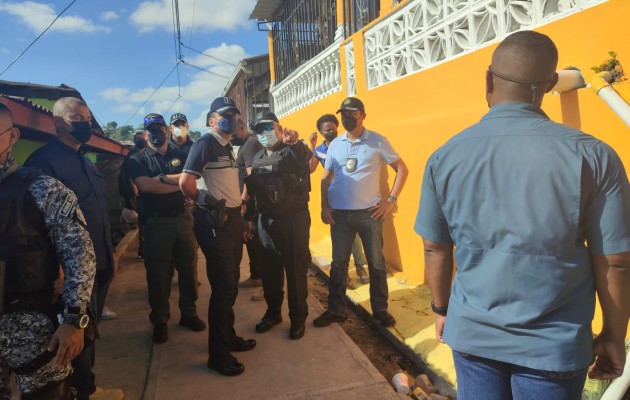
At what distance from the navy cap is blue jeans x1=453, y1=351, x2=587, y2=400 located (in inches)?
90.2

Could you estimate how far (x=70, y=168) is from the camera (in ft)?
8.36

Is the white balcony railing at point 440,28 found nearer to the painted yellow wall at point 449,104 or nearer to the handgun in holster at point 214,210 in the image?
the painted yellow wall at point 449,104

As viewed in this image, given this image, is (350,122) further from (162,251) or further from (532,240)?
(532,240)

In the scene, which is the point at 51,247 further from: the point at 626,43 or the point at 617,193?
the point at 626,43

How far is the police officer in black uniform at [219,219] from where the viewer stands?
2881 mm

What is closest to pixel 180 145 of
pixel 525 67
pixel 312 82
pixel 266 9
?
pixel 312 82

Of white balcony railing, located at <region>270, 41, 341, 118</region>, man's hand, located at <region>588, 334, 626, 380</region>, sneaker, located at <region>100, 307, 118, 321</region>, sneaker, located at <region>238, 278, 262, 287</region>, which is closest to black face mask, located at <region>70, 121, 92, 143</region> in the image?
sneaker, located at <region>100, 307, 118, 321</region>

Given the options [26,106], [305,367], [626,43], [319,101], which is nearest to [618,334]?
[626,43]

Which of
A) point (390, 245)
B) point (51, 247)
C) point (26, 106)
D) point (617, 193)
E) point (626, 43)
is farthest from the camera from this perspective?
point (390, 245)

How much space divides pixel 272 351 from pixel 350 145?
6.22ft

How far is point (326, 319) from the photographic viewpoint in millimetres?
3635

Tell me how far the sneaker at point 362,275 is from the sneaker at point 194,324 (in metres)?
1.77

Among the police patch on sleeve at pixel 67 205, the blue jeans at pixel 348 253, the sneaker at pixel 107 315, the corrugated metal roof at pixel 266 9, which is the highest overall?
the corrugated metal roof at pixel 266 9

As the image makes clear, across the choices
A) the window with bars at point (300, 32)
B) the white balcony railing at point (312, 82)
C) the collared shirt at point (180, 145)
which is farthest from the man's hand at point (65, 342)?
the window with bars at point (300, 32)
